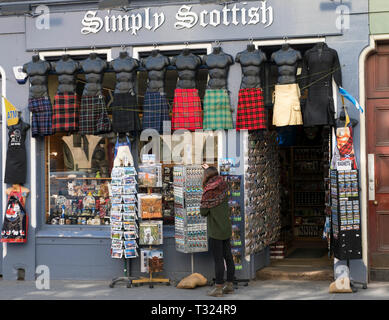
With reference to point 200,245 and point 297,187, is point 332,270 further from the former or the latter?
point 297,187

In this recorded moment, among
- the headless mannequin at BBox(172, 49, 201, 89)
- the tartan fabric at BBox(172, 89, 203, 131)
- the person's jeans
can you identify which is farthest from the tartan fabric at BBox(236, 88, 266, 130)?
the person's jeans

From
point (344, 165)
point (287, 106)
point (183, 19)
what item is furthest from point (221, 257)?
point (183, 19)

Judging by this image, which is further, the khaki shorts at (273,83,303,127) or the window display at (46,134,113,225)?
the window display at (46,134,113,225)

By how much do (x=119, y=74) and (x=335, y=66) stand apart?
3443 mm

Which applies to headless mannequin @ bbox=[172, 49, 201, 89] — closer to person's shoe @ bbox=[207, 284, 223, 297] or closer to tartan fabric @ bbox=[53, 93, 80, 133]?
tartan fabric @ bbox=[53, 93, 80, 133]

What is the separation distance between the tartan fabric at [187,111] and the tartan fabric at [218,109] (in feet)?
0.58

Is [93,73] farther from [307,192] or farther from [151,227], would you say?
[307,192]

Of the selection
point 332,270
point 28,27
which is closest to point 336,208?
point 332,270

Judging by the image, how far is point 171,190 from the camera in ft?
36.0

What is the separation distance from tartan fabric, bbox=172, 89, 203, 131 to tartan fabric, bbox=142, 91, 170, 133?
0.58 feet

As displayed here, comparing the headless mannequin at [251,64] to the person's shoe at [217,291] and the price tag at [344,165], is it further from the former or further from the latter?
the person's shoe at [217,291]

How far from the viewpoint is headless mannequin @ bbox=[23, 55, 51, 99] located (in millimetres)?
10930

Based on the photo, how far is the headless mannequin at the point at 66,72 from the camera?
1088 centimetres

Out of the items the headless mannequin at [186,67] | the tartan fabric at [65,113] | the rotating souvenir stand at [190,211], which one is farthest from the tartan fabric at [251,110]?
the tartan fabric at [65,113]
